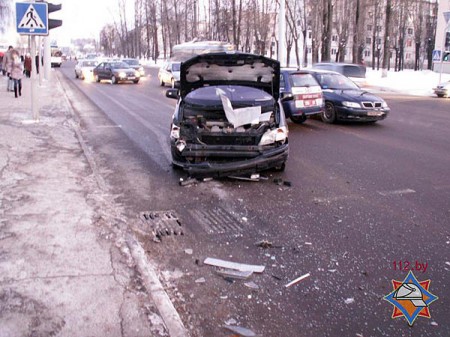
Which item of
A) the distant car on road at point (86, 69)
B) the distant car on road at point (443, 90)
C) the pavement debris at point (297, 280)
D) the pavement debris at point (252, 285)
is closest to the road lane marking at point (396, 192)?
the pavement debris at point (297, 280)

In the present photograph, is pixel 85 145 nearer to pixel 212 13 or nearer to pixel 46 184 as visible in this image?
pixel 46 184

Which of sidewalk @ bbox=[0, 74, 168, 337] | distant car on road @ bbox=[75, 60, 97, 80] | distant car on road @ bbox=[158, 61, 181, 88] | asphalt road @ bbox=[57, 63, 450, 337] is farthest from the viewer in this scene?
distant car on road @ bbox=[75, 60, 97, 80]

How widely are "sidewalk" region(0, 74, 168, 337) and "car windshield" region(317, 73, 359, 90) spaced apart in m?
8.90

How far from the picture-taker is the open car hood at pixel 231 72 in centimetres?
838

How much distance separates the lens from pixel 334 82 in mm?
14750

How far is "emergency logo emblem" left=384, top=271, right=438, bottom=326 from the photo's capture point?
368 centimetres

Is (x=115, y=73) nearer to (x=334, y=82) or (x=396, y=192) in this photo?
(x=334, y=82)

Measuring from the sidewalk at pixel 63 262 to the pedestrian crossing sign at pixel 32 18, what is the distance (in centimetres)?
449

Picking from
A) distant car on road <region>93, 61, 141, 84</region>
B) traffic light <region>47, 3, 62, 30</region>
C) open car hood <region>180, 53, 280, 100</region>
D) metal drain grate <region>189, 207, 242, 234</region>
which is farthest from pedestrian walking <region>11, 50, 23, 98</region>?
metal drain grate <region>189, 207, 242, 234</region>

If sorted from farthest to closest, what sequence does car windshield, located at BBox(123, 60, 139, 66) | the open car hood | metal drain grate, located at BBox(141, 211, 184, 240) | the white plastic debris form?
car windshield, located at BBox(123, 60, 139, 66) < the open car hood < metal drain grate, located at BBox(141, 211, 184, 240) < the white plastic debris

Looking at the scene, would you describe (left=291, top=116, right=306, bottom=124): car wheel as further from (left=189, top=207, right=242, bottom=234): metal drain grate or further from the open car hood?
(left=189, top=207, right=242, bottom=234): metal drain grate

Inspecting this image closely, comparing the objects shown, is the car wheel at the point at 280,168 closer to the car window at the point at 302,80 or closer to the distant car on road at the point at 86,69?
the car window at the point at 302,80

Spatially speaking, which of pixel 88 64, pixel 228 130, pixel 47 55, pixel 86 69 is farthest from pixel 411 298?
pixel 88 64

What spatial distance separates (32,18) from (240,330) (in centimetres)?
1019
